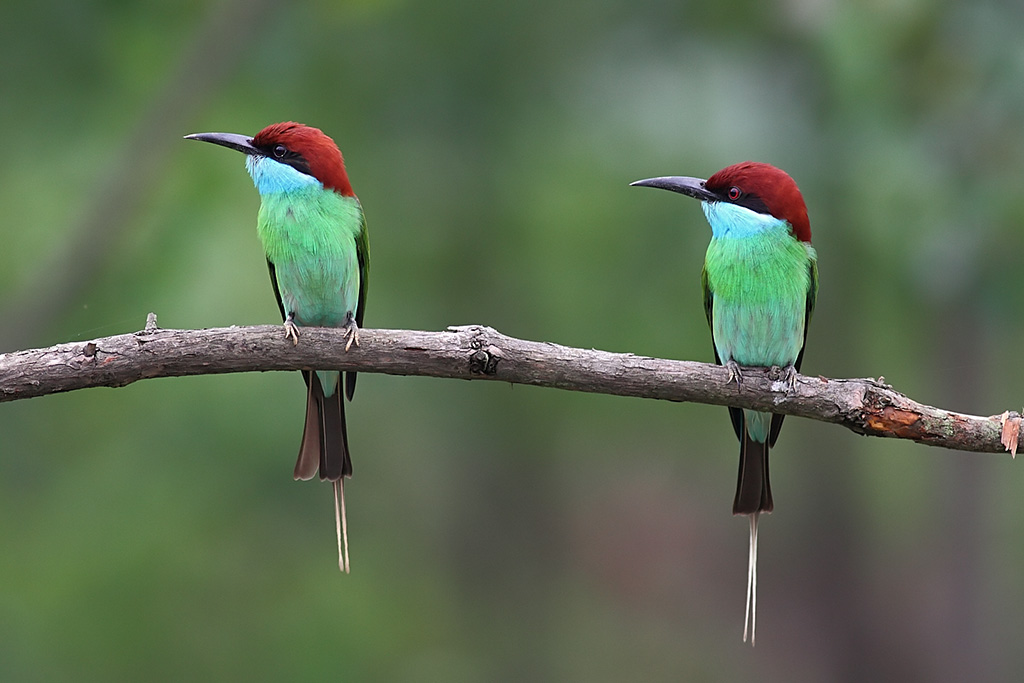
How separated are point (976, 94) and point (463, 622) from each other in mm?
5105

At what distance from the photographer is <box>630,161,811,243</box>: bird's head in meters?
3.65

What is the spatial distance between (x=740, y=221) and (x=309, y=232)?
1384mm

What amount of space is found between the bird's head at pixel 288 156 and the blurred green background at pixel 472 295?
2159 millimetres

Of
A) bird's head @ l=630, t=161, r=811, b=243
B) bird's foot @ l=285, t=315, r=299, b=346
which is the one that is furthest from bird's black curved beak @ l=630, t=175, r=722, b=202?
bird's foot @ l=285, t=315, r=299, b=346

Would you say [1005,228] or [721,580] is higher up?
[1005,228]

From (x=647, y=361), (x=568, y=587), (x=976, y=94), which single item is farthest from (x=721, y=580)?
(x=647, y=361)

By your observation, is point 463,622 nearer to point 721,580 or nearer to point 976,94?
point 721,580

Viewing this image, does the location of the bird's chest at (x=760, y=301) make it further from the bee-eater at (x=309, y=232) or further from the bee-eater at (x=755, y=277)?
the bee-eater at (x=309, y=232)

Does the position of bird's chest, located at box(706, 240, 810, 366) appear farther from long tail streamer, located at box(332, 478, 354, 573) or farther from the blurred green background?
the blurred green background

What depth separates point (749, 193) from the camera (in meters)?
3.67

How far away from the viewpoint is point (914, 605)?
7816mm

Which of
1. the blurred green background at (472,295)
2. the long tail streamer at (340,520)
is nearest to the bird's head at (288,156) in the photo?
the long tail streamer at (340,520)

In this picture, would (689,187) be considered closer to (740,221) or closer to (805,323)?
(740,221)

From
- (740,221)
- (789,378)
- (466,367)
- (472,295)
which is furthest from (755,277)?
(472,295)
